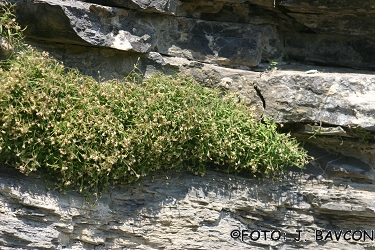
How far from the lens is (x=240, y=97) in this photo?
573 cm

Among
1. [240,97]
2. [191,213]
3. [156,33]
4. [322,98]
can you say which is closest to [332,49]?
[322,98]

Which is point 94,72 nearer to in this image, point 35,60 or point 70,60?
point 70,60

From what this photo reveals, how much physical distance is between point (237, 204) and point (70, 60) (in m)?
2.69

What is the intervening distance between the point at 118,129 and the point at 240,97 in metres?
1.66

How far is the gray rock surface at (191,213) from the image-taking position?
185 inches

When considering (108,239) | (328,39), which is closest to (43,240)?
(108,239)

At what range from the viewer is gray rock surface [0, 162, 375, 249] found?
15.4 feet

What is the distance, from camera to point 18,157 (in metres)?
4.79

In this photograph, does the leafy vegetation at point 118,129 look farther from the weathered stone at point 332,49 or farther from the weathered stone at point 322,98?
the weathered stone at point 332,49

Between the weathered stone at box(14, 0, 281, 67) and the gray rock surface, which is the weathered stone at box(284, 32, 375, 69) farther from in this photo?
the gray rock surface

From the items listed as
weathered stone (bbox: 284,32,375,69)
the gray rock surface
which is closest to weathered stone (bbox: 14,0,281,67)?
weathered stone (bbox: 284,32,375,69)

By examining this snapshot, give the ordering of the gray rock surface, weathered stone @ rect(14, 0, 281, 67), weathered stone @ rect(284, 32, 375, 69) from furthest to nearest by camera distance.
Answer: weathered stone @ rect(284, 32, 375, 69) < weathered stone @ rect(14, 0, 281, 67) < the gray rock surface

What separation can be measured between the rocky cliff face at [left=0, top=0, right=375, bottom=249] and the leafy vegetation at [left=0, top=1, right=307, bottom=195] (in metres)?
0.22

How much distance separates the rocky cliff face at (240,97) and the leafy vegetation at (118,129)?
0.22 meters
